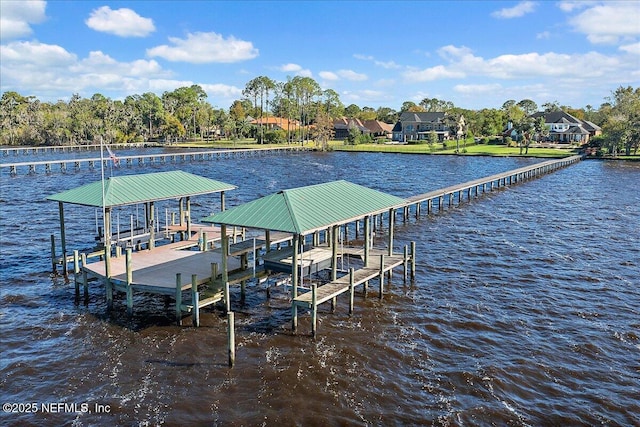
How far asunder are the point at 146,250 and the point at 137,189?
311cm

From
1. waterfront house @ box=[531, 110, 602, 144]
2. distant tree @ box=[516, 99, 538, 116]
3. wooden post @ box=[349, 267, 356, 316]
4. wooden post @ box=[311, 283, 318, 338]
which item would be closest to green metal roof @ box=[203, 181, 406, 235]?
wooden post @ box=[349, 267, 356, 316]

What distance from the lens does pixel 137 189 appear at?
27016 millimetres

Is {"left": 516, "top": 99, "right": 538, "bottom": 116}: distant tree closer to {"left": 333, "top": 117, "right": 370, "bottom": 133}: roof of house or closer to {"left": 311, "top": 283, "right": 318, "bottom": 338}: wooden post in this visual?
{"left": 333, "top": 117, "right": 370, "bottom": 133}: roof of house

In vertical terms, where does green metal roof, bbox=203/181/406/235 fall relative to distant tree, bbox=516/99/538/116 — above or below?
below

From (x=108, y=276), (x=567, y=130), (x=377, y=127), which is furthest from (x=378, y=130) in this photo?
(x=108, y=276)

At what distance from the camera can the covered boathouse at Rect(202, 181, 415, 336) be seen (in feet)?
68.5

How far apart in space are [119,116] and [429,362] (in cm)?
14742

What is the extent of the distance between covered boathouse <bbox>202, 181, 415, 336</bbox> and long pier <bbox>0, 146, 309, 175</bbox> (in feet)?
202

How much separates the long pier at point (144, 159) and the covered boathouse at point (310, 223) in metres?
61.6

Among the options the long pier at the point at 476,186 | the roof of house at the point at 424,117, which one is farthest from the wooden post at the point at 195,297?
the roof of house at the point at 424,117

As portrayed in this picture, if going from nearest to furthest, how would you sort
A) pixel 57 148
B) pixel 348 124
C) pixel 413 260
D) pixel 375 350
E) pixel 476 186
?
pixel 375 350
pixel 413 260
pixel 476 186
pixel 57 148
pixel 348 124

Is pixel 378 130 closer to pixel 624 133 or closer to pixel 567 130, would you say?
pixel 567 130

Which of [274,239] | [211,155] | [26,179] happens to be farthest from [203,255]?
[211,155]

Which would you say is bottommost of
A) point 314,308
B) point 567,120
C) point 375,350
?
point 375,350
